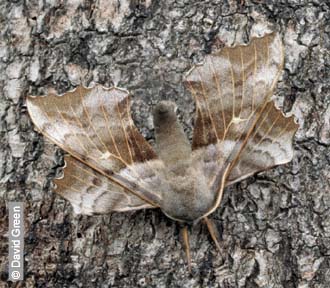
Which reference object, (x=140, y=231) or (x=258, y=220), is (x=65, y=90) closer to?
(x=140, y=231)

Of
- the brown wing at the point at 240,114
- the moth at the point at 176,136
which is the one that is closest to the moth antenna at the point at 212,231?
the moth at the point at 176,136

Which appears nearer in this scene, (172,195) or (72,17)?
(172,195)

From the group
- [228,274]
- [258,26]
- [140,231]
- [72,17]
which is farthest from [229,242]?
[72,17]

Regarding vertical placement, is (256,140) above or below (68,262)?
above

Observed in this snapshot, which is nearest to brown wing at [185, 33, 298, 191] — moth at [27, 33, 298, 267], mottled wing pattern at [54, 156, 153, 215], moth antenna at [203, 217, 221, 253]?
moth at [27, 33, 298, 267]

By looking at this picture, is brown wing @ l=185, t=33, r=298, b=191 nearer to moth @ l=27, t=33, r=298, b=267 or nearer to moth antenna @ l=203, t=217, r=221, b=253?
moth @ l=27, t=33, r=298, b=267

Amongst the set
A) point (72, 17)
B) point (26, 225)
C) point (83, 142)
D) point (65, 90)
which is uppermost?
point (72, 17)

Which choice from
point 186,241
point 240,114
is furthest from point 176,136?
point 186,241
